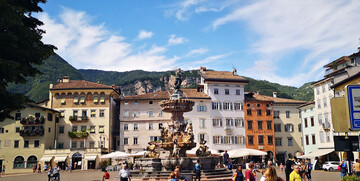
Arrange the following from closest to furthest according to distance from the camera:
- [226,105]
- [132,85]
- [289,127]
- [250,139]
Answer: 1. [250,139]
2. [226,105]
3. [289,127]
4. [132,85]

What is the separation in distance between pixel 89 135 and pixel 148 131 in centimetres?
1013

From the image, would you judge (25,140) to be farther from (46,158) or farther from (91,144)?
(91,144)

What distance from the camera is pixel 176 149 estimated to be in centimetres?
2214

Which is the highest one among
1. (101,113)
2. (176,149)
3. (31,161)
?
(101,113)

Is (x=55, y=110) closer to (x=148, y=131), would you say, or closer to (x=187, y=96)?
(x=148, y=131)

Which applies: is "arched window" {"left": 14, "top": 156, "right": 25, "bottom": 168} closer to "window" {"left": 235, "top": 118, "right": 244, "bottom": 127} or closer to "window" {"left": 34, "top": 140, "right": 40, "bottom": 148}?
"window" {"left": 34, "top": 140, "right": 40, "bottom": 148}

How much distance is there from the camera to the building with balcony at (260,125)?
5756 centimetres

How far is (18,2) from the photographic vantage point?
16469 mm

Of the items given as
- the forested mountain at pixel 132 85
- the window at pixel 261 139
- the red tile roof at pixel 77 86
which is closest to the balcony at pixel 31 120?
the red tile roof at pixel 77 86

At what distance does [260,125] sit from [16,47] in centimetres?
4941

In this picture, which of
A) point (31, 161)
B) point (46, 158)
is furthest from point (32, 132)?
point (46, 158)

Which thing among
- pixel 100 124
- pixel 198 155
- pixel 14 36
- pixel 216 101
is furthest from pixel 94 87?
pixel 14 36

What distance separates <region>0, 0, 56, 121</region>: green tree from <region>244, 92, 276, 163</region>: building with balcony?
4577 cm

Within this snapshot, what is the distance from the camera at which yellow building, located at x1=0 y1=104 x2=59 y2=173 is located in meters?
52.0
